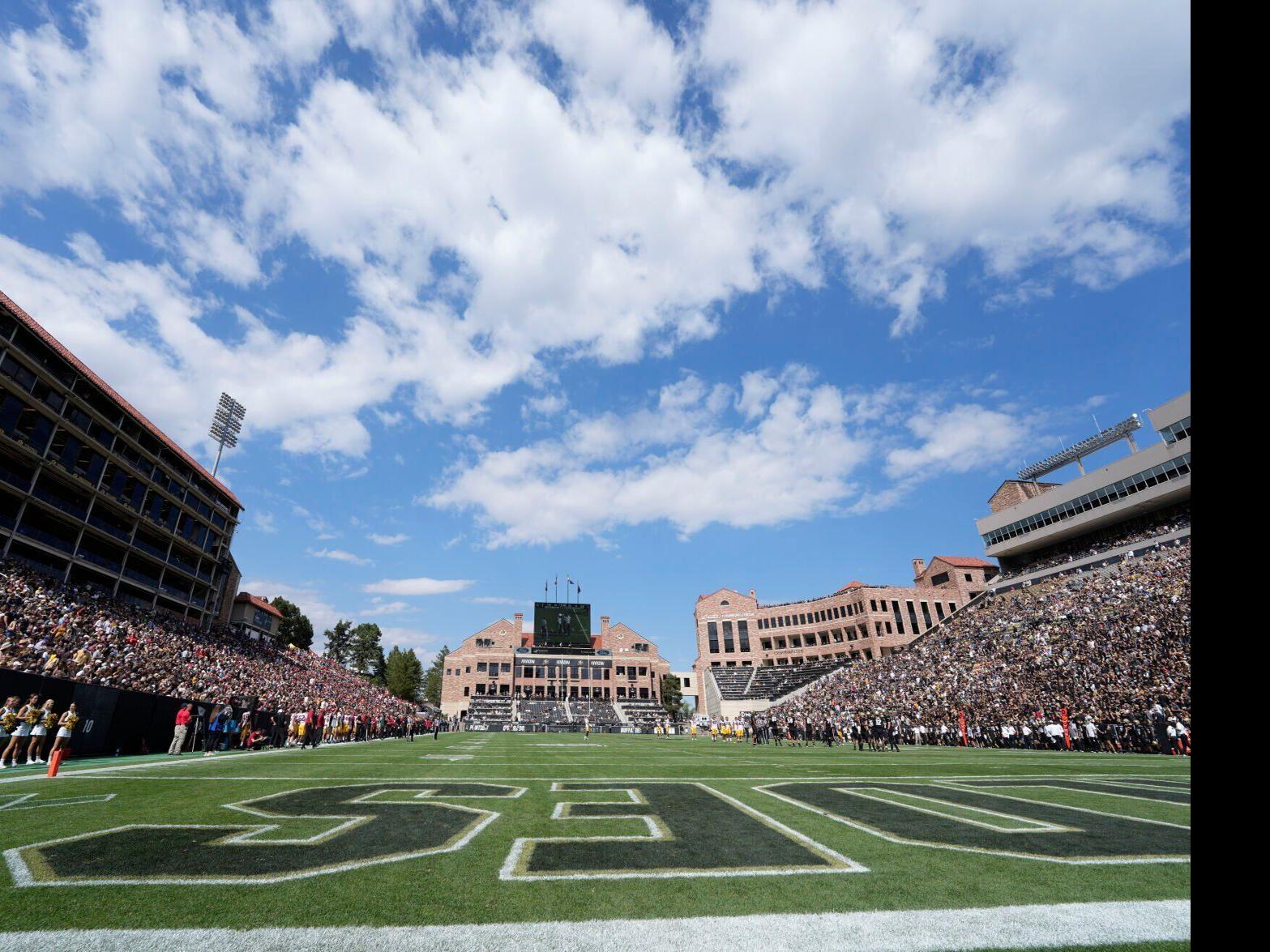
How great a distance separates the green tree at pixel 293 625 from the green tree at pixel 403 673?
40.5ft

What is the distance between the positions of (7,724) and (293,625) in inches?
3209

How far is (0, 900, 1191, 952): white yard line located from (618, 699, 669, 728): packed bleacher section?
69.7 metres

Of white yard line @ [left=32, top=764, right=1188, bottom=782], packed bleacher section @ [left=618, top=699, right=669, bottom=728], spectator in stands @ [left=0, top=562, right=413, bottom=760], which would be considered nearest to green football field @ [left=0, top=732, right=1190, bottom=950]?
white yard line @ [left=32, top=764, right=1188, bottom=782]

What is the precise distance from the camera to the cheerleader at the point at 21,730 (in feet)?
46.6

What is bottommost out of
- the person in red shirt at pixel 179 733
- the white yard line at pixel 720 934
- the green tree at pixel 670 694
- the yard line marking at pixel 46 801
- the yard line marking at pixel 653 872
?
the white yard line at pixel 720 934

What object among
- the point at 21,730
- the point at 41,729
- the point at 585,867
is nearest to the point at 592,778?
the point at 585,867

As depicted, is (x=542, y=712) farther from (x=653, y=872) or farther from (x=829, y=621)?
(x=653, y=872)

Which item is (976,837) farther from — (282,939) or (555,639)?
(555,639)

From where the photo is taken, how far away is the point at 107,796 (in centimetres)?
951

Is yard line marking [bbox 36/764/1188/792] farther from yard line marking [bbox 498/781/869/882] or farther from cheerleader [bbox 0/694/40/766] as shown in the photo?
yard line marking [bbox 498/781/869/882]

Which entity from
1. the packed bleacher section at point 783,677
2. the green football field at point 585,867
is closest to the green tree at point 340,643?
the packed bleacher section at point 783,677

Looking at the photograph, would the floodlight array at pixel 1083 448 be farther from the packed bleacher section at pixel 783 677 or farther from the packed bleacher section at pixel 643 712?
the packed bleacher section at pixel 643 712

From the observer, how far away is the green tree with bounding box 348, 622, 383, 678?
104 m

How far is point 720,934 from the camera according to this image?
4.36 metres
